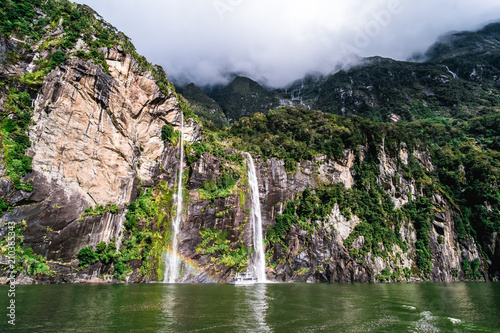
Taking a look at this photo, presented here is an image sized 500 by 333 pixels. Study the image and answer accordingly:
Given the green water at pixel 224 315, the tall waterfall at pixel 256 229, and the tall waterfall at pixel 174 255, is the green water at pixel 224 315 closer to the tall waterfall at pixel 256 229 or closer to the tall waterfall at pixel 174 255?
the tall waterfall at pixel 174 255

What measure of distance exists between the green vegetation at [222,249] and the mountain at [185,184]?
7.6 inches

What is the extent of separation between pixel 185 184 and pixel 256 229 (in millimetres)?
13837

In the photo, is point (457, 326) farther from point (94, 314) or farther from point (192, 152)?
point (192, 152)

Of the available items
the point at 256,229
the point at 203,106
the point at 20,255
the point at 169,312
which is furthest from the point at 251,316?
the point at 203,106

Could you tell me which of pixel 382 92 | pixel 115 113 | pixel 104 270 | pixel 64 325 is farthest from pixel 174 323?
pixel 382 92

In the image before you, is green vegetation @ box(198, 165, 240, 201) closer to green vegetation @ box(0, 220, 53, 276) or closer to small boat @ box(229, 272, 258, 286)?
small boat @ box(229, 272, 258, 286)

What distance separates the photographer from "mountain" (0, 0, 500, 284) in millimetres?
32031

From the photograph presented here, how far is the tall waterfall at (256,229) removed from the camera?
4616 centimetres

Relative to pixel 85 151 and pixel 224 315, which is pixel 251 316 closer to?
pixel 224 315

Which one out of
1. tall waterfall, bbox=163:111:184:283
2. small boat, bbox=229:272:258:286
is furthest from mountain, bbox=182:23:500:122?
small boat, bbox=229:272:258:286

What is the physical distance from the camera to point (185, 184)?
45219 mm

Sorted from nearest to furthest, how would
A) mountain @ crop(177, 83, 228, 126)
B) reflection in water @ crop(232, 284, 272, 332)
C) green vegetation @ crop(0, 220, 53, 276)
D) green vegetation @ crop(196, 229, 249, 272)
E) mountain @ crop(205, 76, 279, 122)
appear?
reflection in water @ crop(232, 284, 272, 332) < green vegetation @ crop(0, 220, 53, 276) < green vegetation @ crop(196, 229, 249, 272) < mountain @ crop(177, 83, 228, 126) < mountain @ crop(205, 76, 279, 122)

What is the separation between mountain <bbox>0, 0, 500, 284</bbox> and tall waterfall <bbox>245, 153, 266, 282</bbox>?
994 mm

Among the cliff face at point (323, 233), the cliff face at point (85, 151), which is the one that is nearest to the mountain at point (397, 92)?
the cliff face at point (323, 233)
